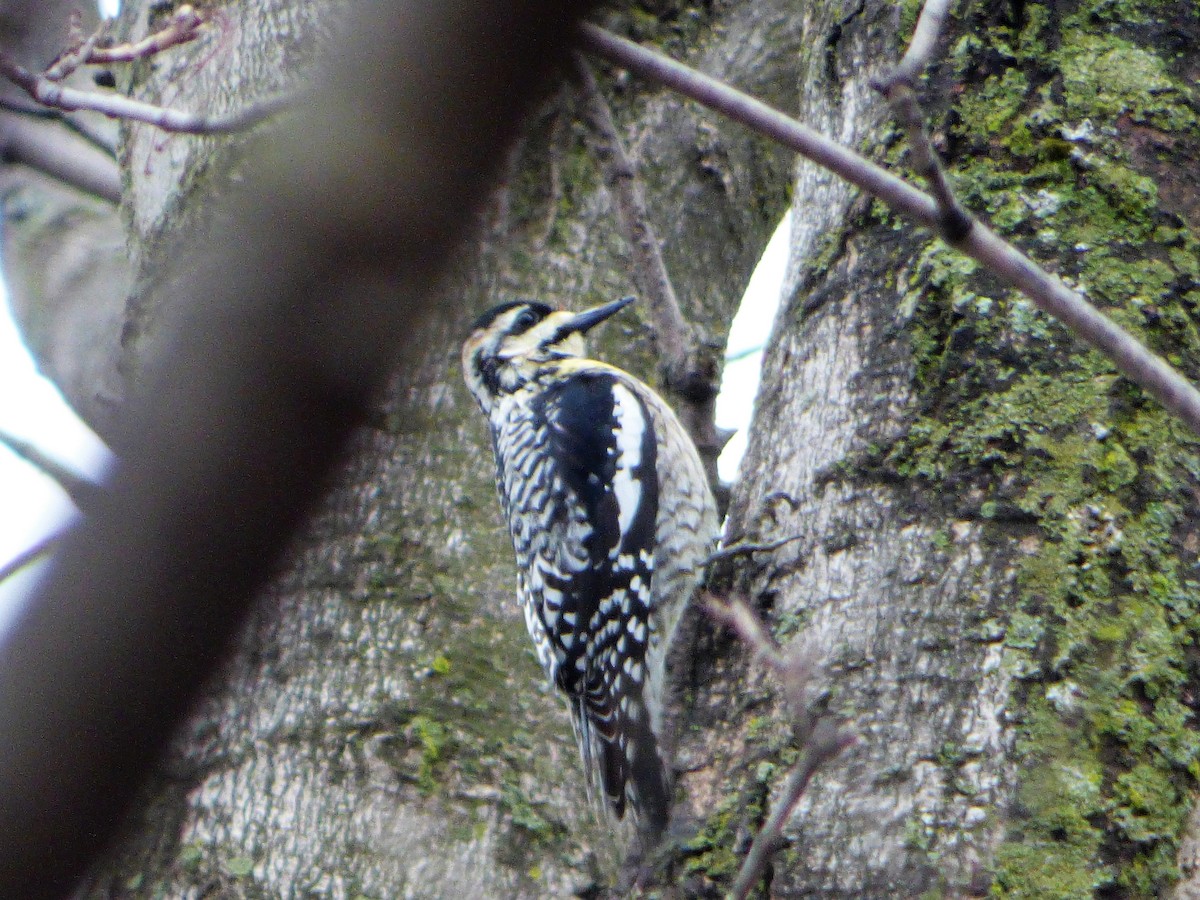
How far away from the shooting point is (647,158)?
3.54 meters

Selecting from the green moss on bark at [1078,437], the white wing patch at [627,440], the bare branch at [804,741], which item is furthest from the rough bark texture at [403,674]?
the bare branch at [804,741]

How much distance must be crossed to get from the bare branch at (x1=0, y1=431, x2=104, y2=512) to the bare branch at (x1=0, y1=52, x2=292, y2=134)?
0.34m

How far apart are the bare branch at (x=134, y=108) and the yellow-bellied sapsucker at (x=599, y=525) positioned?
1.43 metres

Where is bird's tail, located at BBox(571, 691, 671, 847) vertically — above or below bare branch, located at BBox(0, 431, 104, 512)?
below

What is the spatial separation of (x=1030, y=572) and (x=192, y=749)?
160 centimetres

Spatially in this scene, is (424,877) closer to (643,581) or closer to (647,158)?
(643,581)

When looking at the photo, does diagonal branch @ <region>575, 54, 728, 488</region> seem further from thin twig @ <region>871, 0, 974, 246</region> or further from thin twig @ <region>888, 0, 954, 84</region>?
thin twig @ <region>871, 0, 974, 246</region>

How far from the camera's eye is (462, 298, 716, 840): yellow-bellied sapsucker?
10.7ft

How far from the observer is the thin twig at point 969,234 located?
99cm

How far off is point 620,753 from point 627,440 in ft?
3.41

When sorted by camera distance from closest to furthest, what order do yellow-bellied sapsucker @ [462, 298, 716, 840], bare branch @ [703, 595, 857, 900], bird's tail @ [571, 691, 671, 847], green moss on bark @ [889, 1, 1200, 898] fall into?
bare branch @ [703, 595, 857, 900]
green moss on bark @ [889, 1, 1200, 898]
bird's tail @ [571, 691, 671, 847]
yellow-bellied sapsucker @ [462, 298, 716, 840]

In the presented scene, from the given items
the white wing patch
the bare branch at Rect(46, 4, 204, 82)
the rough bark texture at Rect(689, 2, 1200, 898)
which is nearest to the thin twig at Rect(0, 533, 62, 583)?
the rough bark texture at Rect(689, 2, 1200, 898)

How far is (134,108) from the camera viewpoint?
1862mm

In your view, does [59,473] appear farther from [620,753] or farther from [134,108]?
[620,753]
